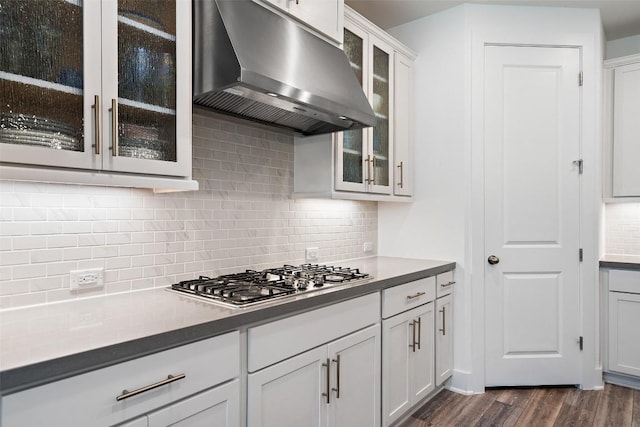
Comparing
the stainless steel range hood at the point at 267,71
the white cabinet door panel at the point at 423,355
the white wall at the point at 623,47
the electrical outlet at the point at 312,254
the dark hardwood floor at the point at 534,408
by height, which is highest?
the white wall at the point at 623,47

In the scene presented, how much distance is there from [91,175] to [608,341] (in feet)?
11.5

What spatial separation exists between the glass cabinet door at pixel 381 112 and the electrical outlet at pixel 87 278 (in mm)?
1629

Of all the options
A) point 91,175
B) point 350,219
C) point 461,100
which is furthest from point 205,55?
point 461,100

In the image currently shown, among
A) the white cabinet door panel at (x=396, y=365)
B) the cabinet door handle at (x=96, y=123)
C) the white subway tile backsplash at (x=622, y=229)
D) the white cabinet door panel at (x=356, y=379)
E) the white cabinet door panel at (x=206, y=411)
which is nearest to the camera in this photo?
the white cabinet door panel at (x=206, y=411)

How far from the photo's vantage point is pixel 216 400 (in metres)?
1.33

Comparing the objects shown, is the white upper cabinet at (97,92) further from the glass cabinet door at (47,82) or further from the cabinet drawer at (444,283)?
the cabinet drawer at (444,283)

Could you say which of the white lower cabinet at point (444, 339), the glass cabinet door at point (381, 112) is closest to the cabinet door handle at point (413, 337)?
the white lower cabinet at point (444, 339)

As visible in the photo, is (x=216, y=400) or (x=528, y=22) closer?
(x=216, y=400)

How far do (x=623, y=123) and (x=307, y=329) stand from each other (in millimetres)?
3050

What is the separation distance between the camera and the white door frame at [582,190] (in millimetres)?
2871

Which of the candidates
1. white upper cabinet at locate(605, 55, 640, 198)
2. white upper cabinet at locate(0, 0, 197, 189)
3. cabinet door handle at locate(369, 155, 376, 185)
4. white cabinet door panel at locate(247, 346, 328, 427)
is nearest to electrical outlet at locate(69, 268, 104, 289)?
white upper cabinet at locate(0, 0, 197, 189)

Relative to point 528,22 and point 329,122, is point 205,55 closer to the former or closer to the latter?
point 329,122

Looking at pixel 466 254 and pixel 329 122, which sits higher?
pixel 329 122

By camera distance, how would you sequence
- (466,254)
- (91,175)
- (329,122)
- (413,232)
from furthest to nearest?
1. (413,232)
2. (466,254)
3. (329,122)
4. (91,175)
